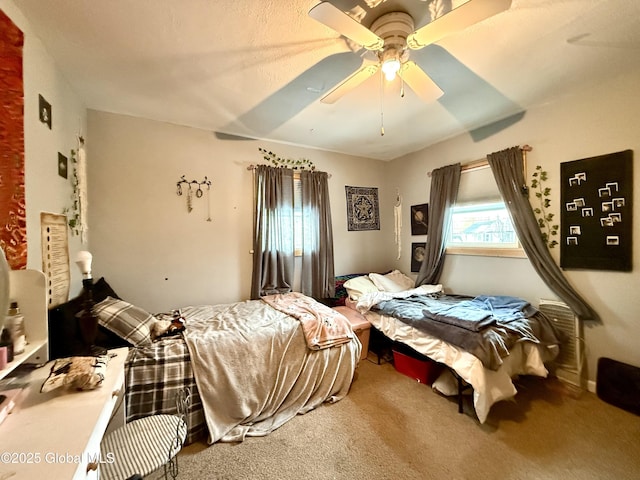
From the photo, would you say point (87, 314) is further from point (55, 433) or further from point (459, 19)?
point (459, 19)

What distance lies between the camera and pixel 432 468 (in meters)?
1.48

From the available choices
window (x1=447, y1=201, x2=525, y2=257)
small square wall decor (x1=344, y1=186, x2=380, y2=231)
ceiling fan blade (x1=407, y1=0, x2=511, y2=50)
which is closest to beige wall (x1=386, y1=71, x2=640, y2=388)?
window (x1=447, y1=201, x2=525, y2=257)

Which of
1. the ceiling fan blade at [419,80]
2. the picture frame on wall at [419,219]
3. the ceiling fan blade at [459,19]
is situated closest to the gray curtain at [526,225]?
the picture frame on wall at [419,219]

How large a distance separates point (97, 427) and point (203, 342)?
3.18 feet

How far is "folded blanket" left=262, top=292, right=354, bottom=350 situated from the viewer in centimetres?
208

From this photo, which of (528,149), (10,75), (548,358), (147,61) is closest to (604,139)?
(528,149)

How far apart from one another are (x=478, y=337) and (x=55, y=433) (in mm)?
2184

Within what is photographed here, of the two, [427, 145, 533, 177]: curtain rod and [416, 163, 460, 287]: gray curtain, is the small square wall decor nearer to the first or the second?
[416, 163, 460, 287]: gray curtain

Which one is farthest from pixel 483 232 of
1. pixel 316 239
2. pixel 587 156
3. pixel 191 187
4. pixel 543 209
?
pixel 191 187

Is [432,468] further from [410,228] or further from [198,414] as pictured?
[410,228]

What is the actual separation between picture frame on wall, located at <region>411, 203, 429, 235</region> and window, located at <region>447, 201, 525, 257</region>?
1.18 feet

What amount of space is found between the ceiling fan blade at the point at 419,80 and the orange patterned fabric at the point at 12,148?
2011 mm

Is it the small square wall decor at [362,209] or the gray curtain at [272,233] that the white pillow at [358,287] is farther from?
the small square wall decor at [362,209]

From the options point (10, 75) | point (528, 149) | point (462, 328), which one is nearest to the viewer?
point (10, 75)
